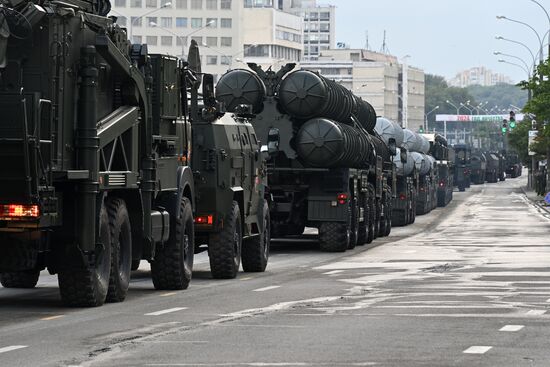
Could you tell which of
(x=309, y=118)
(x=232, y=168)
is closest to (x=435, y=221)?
(x=309, y=118)

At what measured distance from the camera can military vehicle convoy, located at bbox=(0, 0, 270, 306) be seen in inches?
682

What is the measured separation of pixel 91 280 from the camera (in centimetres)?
1850

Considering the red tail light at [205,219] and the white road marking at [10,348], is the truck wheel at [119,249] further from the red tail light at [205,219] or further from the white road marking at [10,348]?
the white road marking at [10,348]

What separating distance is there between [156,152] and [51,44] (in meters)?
3.64

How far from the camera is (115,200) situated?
1948 centimetres

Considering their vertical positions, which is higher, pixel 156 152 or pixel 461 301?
pixel 156 152

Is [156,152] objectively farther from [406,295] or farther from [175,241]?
[406,295]

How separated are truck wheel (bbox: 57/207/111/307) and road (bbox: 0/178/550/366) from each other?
0.28 metres

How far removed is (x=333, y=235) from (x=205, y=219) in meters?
11.7

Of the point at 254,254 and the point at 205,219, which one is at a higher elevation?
the point at 205,219

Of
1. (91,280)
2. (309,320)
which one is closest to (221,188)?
(91,280)

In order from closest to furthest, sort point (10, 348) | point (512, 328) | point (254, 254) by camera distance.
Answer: point (10, 348)
point (512, 328)
point (254, 254)

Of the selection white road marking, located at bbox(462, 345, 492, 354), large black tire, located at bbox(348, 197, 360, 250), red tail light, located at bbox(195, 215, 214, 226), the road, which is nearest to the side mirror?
large black tire, located at bbox(348, 197, 360, 250)

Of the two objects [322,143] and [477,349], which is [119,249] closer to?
[477,349]
